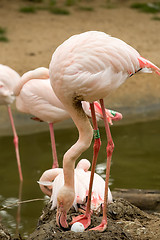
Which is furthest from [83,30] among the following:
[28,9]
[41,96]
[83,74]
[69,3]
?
[83,74]

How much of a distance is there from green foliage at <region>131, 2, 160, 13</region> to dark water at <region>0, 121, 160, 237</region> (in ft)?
17.8

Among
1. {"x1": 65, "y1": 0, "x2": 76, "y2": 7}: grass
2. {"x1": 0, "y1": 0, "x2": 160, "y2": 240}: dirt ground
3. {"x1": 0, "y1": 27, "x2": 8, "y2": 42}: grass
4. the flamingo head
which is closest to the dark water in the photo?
{"x1": 0, "y1": 0, "x2": 160, "y2": 240}: dirt ground

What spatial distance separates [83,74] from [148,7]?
9680mm

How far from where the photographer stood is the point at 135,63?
3.57 meters

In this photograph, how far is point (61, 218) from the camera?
11.6 feet

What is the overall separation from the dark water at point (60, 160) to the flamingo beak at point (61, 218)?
91 centimetres

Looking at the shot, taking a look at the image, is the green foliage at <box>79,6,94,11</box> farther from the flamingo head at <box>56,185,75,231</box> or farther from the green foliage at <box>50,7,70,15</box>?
the flamingo head at <box>56,185,75,231</box>

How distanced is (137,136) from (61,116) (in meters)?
2.03

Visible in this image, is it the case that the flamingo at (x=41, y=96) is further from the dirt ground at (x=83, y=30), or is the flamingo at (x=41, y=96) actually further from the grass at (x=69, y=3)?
the grass at (x=69, y=3)

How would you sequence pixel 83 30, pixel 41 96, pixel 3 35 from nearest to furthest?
1. pixel 41 96
2. pixel 3 35
3. pixel 83 30

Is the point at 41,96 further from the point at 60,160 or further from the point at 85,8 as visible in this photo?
the point at 85,8

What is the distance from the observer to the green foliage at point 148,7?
12398 millimetres

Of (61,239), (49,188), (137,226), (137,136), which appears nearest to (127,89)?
(137,136)

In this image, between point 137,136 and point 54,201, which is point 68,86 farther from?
point 137,136
